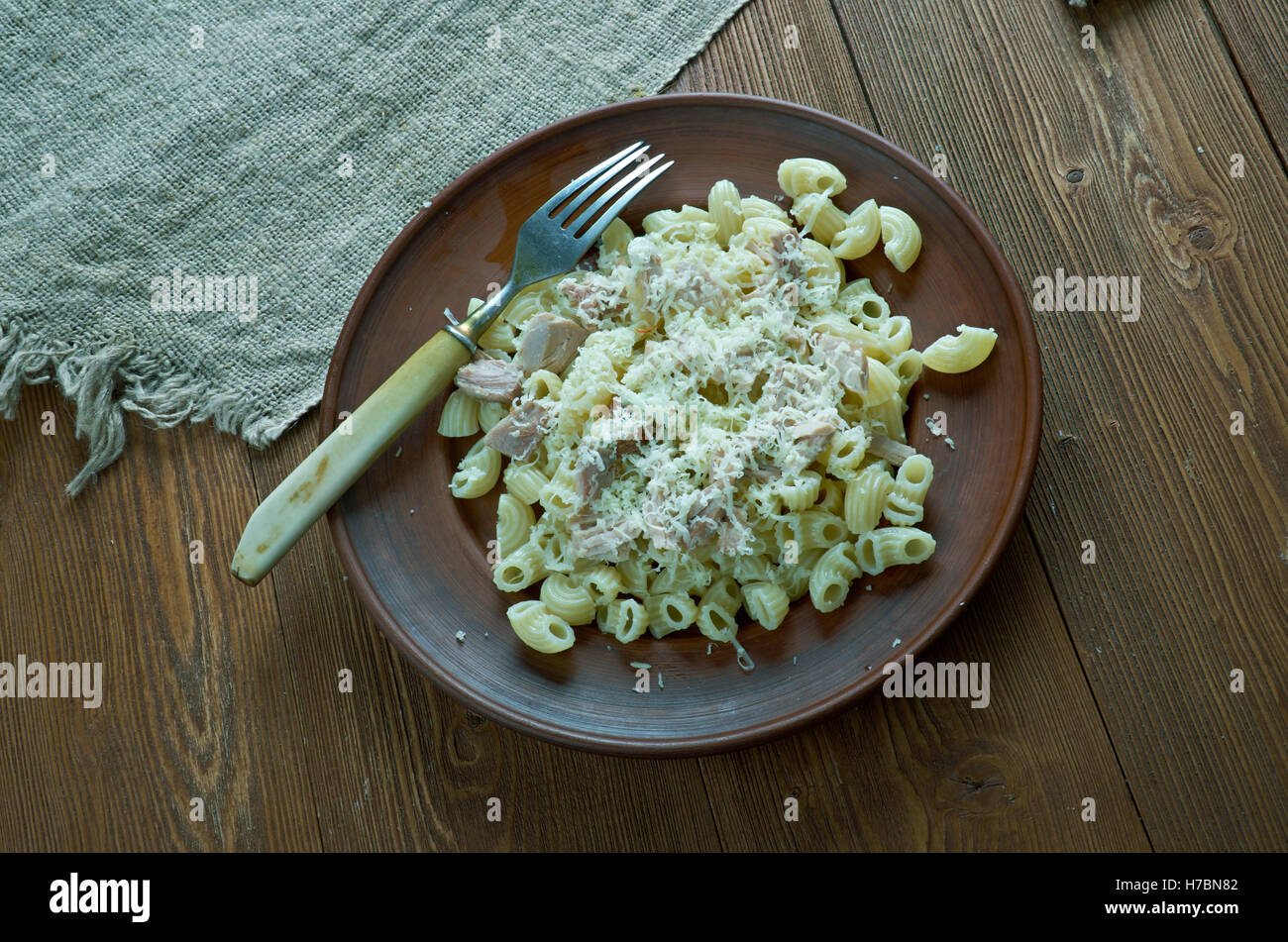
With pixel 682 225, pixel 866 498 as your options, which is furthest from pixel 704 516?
pixel 682 225

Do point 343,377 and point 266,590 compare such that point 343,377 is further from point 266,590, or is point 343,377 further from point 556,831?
point 556,831

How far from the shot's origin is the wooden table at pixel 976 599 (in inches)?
73.1

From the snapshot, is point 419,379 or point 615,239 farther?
point 615,239

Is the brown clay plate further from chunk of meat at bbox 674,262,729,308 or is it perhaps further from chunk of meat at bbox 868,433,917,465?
chunk of meat at bbox 674,262,729,308

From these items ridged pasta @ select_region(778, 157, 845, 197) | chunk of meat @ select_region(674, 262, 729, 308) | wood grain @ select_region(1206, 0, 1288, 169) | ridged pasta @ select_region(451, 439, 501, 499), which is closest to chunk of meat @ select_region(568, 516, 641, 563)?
ridged pasta @ select_region(451, 439, 501, 499)

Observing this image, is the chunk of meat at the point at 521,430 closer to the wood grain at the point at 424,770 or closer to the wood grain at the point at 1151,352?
the wood grain at the point at 424,770

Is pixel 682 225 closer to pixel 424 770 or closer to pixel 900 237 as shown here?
pixel 900 237

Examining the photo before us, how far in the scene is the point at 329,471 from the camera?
5.70 ft

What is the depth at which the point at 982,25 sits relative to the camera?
212 centimetres

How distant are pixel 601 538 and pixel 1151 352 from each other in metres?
1.25

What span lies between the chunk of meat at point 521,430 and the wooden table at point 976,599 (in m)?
0.55

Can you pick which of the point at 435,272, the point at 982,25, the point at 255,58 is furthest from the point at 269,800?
the point at 982,25

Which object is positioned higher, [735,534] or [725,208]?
[725,208]

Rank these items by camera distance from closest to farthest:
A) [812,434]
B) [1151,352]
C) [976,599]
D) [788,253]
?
1. [812,434]
2. [788,253]
3. [976,599]
4. [1151,352]
